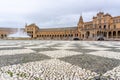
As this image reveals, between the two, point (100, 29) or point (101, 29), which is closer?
point (100, 29)

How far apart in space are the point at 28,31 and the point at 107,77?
68378 millimetres

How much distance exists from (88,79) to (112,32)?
3652cm

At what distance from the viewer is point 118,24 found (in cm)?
3684

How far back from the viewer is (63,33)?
59094 mm

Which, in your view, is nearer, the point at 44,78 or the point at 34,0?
the point at 44,78

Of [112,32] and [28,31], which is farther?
[28,31]

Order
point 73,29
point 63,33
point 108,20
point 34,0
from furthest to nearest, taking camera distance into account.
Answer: point 63,33 → point 73,29 → point 108,20 → point 34,0

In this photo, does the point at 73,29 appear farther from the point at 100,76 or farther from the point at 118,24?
the point at 100,76

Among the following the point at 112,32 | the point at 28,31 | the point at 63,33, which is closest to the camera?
the point at 112,32

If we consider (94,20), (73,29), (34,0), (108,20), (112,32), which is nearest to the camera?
(34,0)

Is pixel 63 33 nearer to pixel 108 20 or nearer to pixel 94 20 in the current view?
pixel 94 20

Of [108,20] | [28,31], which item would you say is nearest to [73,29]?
[108,20]

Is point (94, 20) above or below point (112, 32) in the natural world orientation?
above

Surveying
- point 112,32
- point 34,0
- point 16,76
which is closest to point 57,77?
point 16,76
